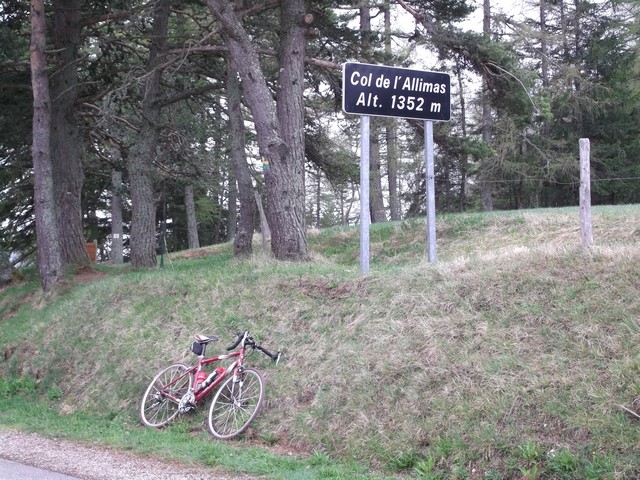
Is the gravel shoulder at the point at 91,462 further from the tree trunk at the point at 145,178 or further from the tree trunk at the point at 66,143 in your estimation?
the tree trunk at the point at 66,143

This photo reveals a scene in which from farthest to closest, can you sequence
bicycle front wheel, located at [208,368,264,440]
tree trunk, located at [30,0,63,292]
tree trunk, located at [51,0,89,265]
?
tree trunk, located at [51,0,89,265], tree trunk, located at [30,0,63,292], bicycle front wheel, located at [208,368,264,440]

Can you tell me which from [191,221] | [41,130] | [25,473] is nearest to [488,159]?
[191,221]

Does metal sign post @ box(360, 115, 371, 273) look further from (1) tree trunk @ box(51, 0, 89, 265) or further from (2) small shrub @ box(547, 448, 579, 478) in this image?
(1) tree trunk @ box(51, 0, 89, 265)

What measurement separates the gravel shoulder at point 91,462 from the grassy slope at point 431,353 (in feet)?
3.68

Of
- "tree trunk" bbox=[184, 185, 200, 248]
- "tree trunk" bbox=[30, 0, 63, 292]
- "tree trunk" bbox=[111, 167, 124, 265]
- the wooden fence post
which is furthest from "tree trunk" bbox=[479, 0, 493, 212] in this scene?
the wooden fence post

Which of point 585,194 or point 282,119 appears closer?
point 585,194

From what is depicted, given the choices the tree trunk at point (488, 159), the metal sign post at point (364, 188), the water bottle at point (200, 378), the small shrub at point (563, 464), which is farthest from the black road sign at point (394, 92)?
the tree trunk at point (488, 159)

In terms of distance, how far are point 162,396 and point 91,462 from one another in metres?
1.76

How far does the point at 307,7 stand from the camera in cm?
1468

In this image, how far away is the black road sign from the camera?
9352 mm

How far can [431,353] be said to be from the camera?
7.01 metres

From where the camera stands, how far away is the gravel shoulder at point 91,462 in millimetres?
6305

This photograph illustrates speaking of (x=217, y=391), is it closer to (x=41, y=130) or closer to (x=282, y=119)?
(x=282, y=119)

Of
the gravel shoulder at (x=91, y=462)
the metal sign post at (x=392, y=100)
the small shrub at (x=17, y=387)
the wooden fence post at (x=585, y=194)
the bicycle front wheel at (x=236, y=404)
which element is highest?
the metal sign post at (x=392, y=100)
